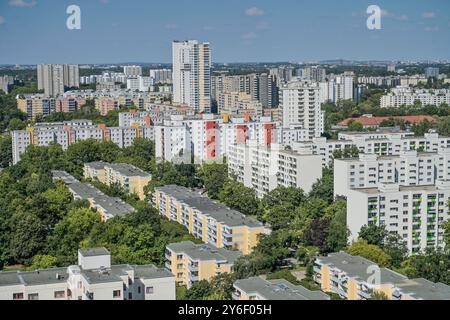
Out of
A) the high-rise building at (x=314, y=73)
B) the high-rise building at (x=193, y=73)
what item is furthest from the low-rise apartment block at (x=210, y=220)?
the high-rise building at (x=314, y=73)

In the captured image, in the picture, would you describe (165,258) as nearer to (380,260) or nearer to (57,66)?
(380,260)

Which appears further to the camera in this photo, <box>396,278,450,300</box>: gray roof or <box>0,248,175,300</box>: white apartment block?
<box>396,278,450,300</box>: gray roof

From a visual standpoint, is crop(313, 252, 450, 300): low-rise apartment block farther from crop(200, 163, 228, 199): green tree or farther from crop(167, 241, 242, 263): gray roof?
crop(200, 163, 228, 199): green tree

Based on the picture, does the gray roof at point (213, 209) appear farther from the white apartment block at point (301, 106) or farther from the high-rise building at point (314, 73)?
the high-rise building at point (314, 73)

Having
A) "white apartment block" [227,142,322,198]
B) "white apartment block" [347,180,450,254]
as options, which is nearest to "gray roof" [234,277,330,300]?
"white apartment block" [347,180,450,254]

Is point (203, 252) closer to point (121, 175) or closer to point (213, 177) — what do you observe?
point (213, 177)

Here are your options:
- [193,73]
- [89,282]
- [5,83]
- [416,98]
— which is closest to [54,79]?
[5,83]

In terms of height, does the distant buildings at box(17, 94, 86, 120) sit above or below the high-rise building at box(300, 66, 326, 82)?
below
